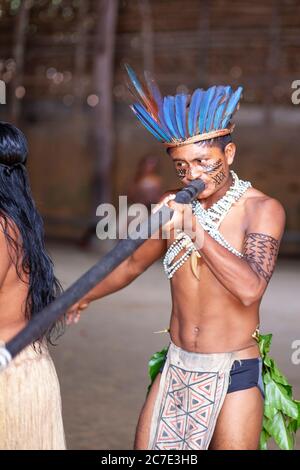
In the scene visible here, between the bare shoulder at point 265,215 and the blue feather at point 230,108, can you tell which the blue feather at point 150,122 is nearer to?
the blue feather at point 230,108

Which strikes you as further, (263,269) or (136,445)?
(136,445)

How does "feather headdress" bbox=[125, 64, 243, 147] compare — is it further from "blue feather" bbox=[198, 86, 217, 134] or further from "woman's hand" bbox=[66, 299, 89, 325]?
"woman's hand" bbox=[66, 299, 89, 325]

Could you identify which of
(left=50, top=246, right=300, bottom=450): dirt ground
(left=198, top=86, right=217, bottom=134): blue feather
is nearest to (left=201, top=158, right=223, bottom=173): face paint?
(left=198, top=86, right=217, bottom=134): blue feather

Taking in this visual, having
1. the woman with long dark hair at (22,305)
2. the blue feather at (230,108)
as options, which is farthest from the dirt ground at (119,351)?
the blue feather at (230,108)

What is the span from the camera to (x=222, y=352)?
310 centimetres

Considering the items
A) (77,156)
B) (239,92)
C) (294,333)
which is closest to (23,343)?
(239,92)

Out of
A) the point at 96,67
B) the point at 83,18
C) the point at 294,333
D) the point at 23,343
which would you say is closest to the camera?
the point at 23,343

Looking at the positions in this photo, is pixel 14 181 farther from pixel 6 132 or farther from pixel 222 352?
pixel 222 352

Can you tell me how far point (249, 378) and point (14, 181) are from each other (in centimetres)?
105

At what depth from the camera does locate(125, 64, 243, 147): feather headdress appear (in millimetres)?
3006

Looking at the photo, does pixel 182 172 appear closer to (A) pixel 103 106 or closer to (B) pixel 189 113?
(B) pixel 189 113

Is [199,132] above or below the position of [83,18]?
below

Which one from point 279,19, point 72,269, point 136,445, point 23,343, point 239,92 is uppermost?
point 279,19

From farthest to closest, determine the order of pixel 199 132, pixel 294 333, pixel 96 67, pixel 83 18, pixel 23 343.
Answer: pixel 83 18 < pixel 96 67 < pixel 294 333 < pixel 199 132 < pixel 23 343
